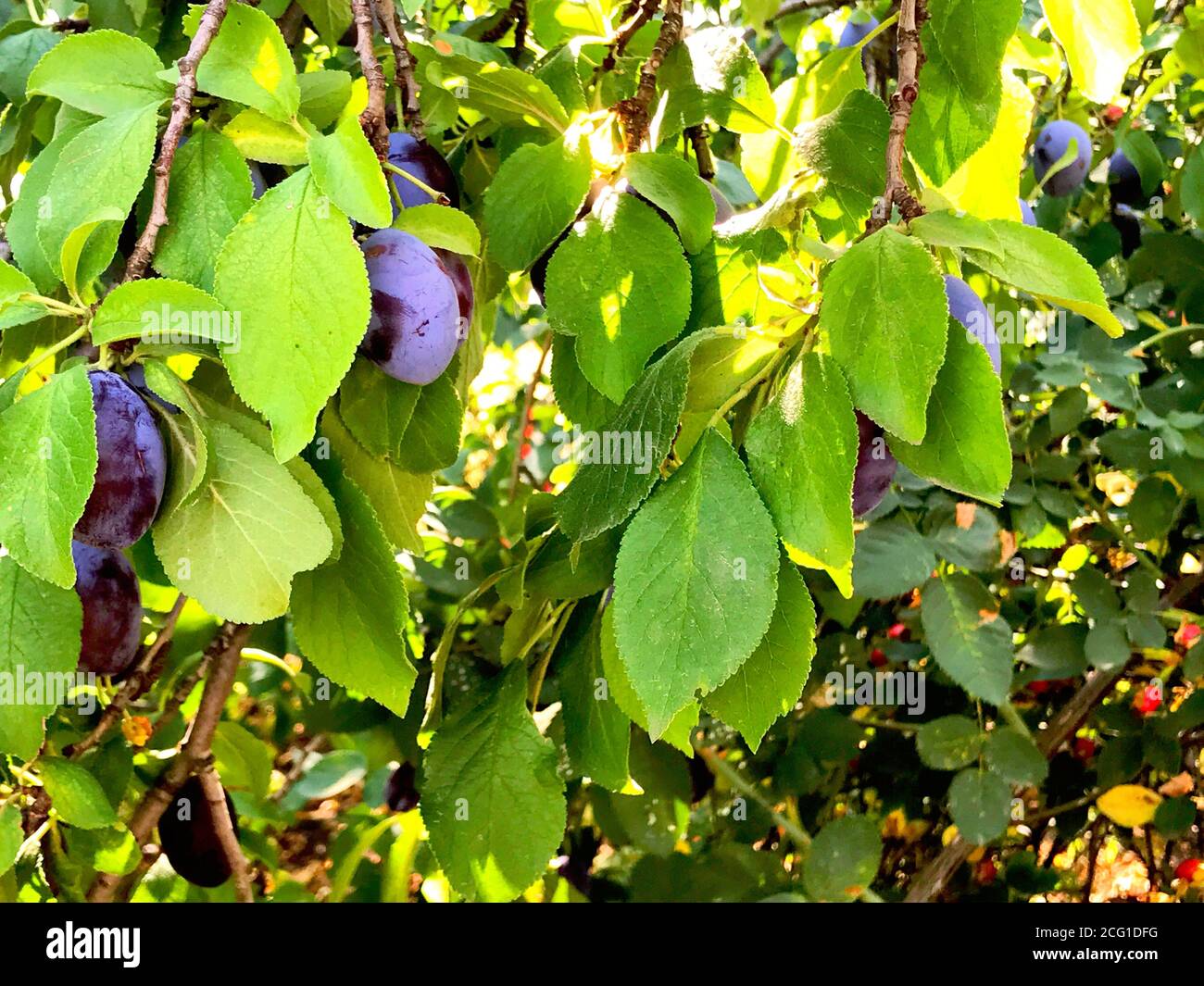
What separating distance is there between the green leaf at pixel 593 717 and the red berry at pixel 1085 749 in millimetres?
984

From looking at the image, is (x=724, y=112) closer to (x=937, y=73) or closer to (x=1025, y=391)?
(x=937, y=73)

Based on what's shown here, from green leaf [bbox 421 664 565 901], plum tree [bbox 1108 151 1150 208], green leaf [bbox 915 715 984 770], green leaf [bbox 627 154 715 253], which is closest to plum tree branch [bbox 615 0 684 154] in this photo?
green leaf [bbox 627 154 715 253]

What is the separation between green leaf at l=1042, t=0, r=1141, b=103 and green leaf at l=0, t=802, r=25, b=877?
2.26 feet

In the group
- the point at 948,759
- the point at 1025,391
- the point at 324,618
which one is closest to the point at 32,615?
the point at 324,618

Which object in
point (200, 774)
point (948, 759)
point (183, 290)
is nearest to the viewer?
point (183, 290)

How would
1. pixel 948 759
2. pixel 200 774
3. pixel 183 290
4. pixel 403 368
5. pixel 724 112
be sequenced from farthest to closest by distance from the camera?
pixel 948 759
pixel 200 774
pixel 724 112
pixel 403 368
pixel 183 290

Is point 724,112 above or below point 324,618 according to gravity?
above

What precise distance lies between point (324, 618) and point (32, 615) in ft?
0.38

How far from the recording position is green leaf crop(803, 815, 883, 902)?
0.97 metres

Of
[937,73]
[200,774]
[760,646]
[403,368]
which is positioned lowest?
[200,774]

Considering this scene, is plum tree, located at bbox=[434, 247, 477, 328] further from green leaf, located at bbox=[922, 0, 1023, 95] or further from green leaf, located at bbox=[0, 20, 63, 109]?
green leaf, located at bbox=[0, 20, 63, 109]

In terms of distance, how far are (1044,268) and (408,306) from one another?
24 cm

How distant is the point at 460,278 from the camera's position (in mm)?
523

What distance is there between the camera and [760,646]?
0.46 m
